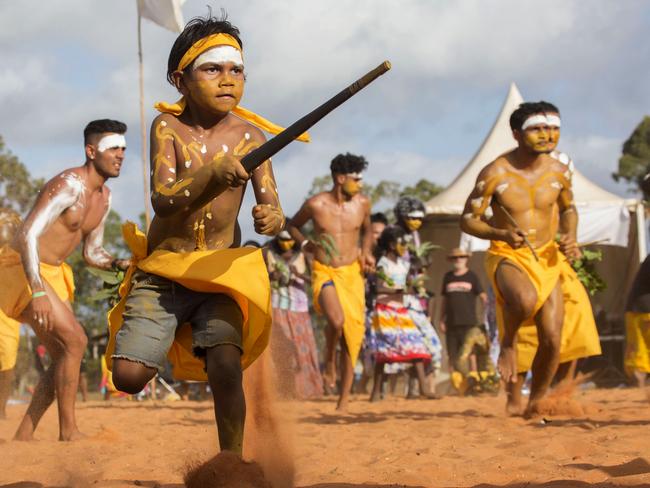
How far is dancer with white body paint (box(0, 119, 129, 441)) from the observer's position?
677 cm

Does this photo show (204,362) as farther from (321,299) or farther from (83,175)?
(321,299)

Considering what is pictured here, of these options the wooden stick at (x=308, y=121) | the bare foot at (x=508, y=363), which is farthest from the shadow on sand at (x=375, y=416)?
the wooden stick at (x=308, y=121)

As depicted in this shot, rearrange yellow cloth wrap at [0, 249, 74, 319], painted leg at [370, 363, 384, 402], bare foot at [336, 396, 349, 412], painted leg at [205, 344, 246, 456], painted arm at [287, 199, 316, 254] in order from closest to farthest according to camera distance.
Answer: painted leg at [205, 344, 246, 456], yellow cloth wrap at [0, 249, 74, 319], bare foot at [336, 396, 349, 412], painted arm at [287, 199, 316, 254], painted leg at [370, 363, 384, 402]

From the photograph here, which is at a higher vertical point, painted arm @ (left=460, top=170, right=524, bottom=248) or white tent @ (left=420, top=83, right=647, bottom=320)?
white tent @ (left=420, top=83, right=647, bottom=320)

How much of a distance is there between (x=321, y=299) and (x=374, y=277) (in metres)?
2.30

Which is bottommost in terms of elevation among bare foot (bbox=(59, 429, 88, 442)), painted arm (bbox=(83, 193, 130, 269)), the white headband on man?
bare foot (bbox=(59, 429, 88, 442))

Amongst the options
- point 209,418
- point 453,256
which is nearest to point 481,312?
point 453,256

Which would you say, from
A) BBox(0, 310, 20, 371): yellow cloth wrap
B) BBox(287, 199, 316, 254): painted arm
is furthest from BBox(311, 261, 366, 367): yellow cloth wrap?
BBox(0, 310, 20, 371): yellow cloth wrap

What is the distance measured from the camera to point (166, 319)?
13.8 ft

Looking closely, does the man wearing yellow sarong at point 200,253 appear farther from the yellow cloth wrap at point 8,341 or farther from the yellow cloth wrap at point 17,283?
the yellow cloth wrap at point 8,341

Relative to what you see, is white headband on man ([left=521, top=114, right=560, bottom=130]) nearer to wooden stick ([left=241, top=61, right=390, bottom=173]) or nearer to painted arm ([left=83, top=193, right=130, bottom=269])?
painted arm ([left=83, top=193, right=130, bottom=269])

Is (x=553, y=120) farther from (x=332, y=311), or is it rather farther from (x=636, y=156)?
(x=636, y=156)

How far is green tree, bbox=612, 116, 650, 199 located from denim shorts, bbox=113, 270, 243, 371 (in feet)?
104

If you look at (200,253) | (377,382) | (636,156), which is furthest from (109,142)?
(636,156)
